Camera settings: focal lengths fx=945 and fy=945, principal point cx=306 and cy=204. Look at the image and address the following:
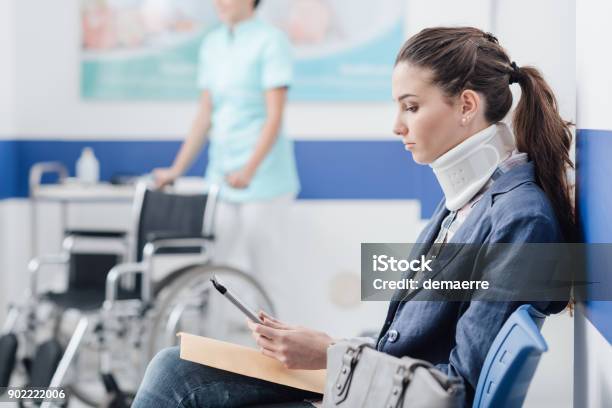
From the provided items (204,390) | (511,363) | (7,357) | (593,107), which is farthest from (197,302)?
(511,363)

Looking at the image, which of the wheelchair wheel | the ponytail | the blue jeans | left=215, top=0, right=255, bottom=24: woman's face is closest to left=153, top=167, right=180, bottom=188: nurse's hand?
the wheelchair wheel

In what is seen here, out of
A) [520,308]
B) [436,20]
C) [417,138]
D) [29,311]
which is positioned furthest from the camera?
[29,311]

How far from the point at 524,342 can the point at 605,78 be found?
0.44 meters

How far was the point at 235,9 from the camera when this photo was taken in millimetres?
3705

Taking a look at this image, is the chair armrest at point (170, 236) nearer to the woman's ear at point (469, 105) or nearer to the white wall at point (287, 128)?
the white wall at point (287, 128)

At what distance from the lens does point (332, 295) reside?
4.49 m

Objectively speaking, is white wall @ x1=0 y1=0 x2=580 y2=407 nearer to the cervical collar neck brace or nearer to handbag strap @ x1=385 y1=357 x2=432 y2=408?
the cervical collar neck brace

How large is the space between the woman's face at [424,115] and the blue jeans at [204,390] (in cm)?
48

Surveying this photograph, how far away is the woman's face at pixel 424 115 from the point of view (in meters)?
1.54

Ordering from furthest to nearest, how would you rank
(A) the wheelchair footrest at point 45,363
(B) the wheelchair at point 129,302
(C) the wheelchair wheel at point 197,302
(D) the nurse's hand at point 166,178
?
(D) the nurse's hand at point 166,178 → (C) the wheelchair wheel at point 197,302 → (B) the wheelchair at point 129,302 → (A) the wheelchair footrest at point 45,363

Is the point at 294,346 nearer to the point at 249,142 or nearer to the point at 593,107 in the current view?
the point at 593,107

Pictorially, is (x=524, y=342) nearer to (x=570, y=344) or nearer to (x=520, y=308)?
(x=520, y=308)

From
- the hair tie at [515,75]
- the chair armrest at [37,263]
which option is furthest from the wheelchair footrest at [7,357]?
the hair tie at [515,75]

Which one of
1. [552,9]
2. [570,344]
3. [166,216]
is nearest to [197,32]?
[166,216]
